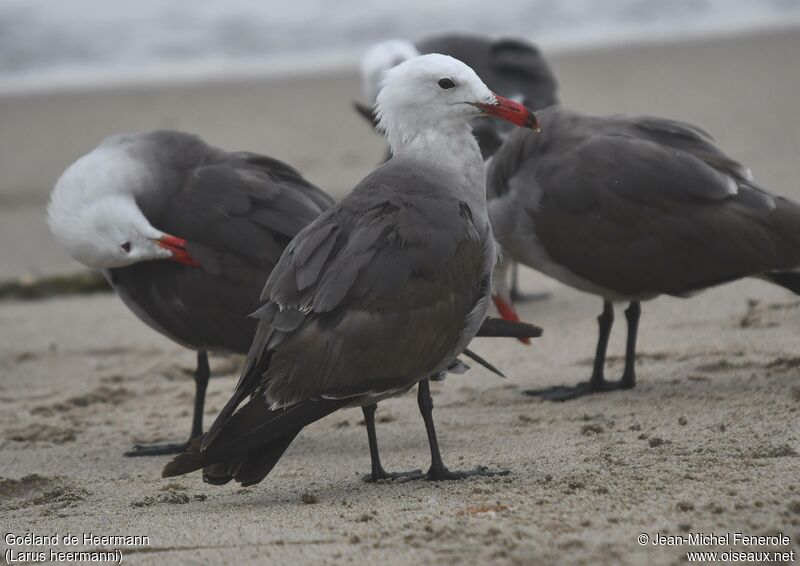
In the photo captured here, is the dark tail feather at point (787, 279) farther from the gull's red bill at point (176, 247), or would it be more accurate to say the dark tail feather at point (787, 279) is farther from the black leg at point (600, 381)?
the gull's red bill at point (176, 247)

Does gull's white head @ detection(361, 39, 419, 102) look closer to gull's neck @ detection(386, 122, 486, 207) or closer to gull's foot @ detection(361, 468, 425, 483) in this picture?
gull's neck @ detection(386, 122, 486, 207)

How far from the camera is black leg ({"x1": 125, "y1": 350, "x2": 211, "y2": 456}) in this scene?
5531mm

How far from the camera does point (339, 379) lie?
413 cm

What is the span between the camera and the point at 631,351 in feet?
19.2

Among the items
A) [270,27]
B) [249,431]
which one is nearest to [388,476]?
[249,431]

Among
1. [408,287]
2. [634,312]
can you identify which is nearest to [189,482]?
[408,287]

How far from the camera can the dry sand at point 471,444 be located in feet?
12.1

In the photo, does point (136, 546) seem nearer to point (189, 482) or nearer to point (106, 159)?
point (189, 482)

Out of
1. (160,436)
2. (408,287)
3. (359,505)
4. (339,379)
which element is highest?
(408,287)

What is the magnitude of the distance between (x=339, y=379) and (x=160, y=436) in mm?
2001

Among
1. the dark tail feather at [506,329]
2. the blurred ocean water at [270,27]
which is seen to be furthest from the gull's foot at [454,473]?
the blurred ocean water at [270,27]

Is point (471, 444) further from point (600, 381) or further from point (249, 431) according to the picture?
point (249, 431)

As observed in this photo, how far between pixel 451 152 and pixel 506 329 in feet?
2.35

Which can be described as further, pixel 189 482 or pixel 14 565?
pixel 189 482
